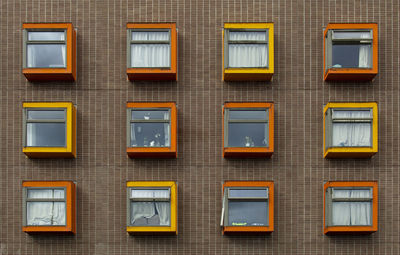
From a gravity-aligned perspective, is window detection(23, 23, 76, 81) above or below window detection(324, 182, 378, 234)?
above

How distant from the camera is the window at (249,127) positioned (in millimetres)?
19109

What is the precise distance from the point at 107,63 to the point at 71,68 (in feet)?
4.51

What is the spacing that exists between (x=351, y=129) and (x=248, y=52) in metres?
4.60

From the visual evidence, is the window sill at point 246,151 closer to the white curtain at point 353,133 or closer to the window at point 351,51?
the white curtain at point 353,133

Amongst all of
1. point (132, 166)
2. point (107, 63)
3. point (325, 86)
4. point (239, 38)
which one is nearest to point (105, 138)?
point (132, 166)

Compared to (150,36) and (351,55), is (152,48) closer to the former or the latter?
(150,36)

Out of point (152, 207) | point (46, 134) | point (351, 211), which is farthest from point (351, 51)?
point (46, 134)

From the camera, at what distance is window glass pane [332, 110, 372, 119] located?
19.2 m

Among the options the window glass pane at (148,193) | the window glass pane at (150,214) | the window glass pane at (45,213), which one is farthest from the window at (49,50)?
the window glass pane at (150,214)

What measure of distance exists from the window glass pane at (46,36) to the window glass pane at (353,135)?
1054cm

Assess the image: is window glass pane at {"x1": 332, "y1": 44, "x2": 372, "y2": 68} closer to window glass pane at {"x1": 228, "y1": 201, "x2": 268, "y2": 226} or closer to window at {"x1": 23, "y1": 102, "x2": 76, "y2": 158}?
window glass pane at {"x1": 228, "y1": 201, "x2": 268, "y2": 226}

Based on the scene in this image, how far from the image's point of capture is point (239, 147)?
19.1 metres

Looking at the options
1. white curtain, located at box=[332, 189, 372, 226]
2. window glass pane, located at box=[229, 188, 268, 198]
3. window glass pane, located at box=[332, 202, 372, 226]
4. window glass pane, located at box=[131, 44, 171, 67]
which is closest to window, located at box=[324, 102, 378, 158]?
white curtain, located at box=[332, 189, 372, 226]

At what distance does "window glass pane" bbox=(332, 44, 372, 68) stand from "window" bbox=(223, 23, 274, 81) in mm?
2381
